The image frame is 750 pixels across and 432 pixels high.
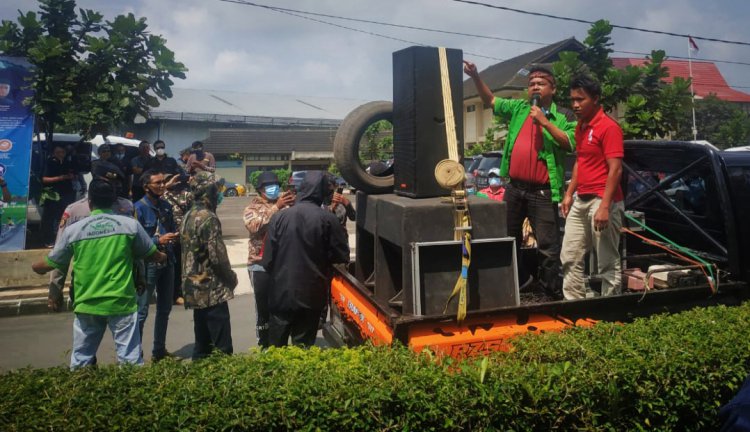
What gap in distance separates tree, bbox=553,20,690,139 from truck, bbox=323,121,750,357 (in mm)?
4992

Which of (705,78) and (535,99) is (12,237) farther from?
(705,78)

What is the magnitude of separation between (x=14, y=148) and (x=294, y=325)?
7226 millimetres

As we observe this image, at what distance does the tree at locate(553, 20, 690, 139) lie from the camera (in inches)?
420

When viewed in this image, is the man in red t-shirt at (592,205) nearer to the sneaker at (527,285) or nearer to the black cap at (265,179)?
the sneaker at (527,285)

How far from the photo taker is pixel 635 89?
1106 centimetres

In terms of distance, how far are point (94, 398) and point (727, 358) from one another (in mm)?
3214

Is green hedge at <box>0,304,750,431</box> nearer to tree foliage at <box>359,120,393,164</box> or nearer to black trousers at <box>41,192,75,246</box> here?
black trousers at <box>41,192,75,246</box>

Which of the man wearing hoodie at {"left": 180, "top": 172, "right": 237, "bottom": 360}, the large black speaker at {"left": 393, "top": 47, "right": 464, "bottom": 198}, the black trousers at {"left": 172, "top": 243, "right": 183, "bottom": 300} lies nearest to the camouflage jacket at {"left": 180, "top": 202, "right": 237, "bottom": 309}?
the man wearing hoodie at {"left": 180, "top": 172, "right": 237, "bottom": 360}

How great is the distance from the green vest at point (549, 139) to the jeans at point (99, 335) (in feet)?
11.1

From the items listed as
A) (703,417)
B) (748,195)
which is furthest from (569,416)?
(748,195)

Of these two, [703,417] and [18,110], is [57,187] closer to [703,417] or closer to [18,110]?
[18,110]

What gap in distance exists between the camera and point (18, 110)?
9.04 meters

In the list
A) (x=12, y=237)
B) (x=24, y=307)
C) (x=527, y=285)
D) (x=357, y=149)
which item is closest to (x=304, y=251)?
(x=357, y=149)

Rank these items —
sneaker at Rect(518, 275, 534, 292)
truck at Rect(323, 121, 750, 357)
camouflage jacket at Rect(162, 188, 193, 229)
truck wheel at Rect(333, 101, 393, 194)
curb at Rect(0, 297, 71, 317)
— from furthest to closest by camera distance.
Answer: curb at Rect(0, 297, 71, 317) → camouflage jacket at Rect(162, 188, 193, 229) → sneaker at Rect(518, 275, 534, 292) → truck wheel at Rect(333, 101, 393, 194) → truck at Rect(323, 121, 750, 357)
